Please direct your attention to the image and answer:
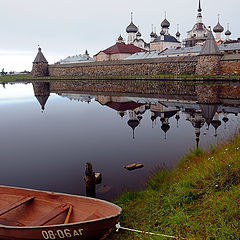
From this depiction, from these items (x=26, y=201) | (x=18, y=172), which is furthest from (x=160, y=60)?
(x=26, y=201)

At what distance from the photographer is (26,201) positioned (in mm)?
4219

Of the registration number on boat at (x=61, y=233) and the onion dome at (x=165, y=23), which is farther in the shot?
the onion dome at (x=165, y=23)

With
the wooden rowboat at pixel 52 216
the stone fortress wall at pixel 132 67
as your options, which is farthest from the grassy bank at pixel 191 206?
the stone fortress wall at pixel 132 67

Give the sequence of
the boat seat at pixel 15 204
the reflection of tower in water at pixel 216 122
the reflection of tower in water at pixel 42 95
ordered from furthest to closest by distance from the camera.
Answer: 1. the reflection of tower in water at pixel 42 95
2. the reflection of tower in water at pixel 216 122
3. the boat seat at pixel 15 204

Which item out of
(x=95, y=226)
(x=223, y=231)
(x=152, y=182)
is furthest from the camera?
(x=152, y=182)

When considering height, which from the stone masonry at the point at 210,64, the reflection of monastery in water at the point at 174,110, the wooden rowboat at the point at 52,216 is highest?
the stone masonry at the point at 210,64

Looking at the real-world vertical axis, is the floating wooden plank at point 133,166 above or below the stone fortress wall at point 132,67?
below

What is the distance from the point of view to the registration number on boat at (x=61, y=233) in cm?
346

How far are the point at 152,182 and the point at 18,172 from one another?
3.67m

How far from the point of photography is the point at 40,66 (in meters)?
53.8

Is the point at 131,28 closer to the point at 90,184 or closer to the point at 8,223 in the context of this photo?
the point at 90,184

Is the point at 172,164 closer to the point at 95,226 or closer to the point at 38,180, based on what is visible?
the point at 38,180

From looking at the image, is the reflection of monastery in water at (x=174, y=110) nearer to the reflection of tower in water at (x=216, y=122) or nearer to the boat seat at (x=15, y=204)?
the reflection of tower in water at (x=216, y=122)

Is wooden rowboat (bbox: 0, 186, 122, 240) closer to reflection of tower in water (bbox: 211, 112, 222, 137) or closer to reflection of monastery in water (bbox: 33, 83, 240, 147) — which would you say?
reflection of monastery in water (bbox: 33, 83, 240, 147)
